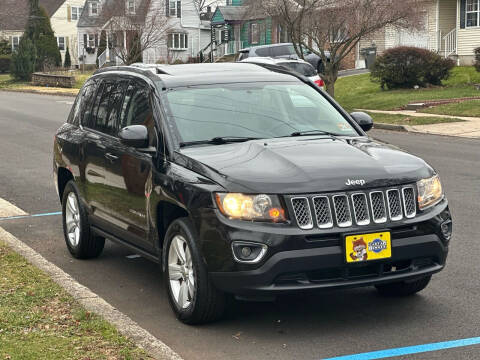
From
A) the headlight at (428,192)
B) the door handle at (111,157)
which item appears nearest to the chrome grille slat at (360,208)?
the headlight at (428,192)

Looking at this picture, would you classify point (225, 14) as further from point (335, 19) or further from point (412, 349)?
point (412, 349)

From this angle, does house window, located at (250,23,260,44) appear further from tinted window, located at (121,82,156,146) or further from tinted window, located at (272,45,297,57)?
tinted window, located at (121,82,156,146)

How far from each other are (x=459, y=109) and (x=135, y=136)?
19.2 metres

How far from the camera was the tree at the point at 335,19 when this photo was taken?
2686 centimetres

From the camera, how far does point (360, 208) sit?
5789 mm

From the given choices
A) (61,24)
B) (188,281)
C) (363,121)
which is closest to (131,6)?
(61,24)

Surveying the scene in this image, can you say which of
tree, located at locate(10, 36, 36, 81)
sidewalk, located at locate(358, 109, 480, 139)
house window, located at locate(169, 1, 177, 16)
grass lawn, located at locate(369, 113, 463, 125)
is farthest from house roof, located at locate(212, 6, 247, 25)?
sidewalk, located at locate(358, 109, 480, 139)

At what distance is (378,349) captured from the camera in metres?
5.61

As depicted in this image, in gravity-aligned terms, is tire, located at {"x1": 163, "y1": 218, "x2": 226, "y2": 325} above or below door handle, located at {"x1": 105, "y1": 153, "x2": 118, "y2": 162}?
below

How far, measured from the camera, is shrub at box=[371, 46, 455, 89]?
99.8 feet

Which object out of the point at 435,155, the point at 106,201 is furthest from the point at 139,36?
the point at 106,201

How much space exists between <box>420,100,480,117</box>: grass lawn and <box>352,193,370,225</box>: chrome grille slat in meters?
18.5

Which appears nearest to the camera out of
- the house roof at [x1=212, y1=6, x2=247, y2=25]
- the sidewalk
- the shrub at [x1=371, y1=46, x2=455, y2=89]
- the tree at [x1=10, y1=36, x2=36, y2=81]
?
the sidewalk

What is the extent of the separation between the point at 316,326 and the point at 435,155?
34.9 ft
